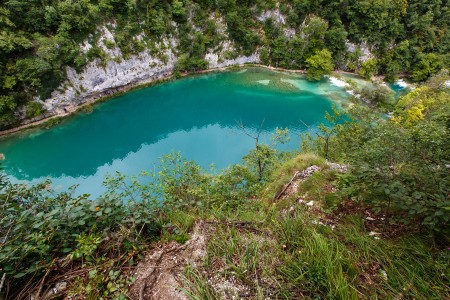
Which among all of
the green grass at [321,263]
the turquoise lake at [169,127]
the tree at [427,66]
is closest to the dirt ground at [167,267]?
the green grass at [321,263]

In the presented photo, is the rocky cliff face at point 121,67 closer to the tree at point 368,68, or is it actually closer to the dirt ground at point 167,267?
the tree at point 368,68

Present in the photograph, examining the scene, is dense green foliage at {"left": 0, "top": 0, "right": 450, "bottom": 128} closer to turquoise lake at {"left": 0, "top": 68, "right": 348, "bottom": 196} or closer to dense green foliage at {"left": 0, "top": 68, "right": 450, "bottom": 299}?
turquoise lake at {"left": 0, "top": 68, "right": 348, "bottom": 196}

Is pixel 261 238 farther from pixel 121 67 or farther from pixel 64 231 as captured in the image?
pixel 121 67

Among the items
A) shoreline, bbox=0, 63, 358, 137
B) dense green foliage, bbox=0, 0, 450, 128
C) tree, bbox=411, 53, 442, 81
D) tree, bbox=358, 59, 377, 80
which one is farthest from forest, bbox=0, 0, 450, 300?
tree, bbox=411, 53, 442, 81

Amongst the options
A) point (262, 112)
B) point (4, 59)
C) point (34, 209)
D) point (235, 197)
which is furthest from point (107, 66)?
point (34, 209)

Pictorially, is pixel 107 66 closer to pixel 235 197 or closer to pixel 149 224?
pixel 235 197
